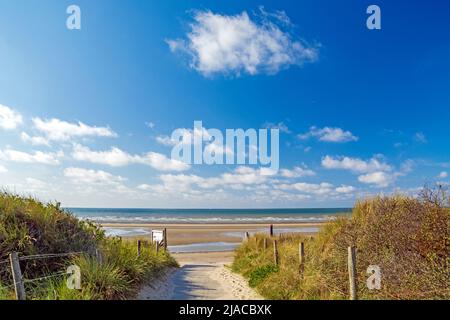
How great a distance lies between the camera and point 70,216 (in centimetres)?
1091

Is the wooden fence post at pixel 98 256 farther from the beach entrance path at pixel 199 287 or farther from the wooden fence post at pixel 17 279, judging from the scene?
the wooden fence post at pixel 17 279

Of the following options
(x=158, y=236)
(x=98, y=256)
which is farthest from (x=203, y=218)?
(x=98, y=256)

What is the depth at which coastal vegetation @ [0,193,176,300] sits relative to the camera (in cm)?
779

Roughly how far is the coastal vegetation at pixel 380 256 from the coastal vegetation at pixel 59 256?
4.31 metres

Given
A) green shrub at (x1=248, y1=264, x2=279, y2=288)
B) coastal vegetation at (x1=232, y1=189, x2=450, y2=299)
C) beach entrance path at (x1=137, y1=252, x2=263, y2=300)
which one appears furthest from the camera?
green shrub at (x1=248, y1=264, x2=279, y2=288)

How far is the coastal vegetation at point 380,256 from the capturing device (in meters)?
7.66

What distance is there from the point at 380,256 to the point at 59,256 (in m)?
7.93

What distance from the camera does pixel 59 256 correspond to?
9156 millimetres

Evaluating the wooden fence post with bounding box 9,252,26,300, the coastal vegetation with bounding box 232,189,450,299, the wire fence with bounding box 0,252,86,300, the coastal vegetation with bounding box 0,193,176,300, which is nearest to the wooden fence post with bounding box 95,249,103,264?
the coastal vegetation with bounding box 0,193,176,300

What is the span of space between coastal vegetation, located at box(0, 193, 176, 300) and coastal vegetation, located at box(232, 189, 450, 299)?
4.31 meters

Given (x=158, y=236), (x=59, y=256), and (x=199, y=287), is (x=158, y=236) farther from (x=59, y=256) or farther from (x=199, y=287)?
(x=59, y=256)

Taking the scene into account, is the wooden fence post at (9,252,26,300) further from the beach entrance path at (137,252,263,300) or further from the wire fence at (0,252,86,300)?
the beach entrance path at (137,252,263,300)

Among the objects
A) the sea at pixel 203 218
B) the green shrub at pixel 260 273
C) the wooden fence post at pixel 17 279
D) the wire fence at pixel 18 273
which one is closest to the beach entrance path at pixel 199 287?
the green shrub at pixel 260 273
